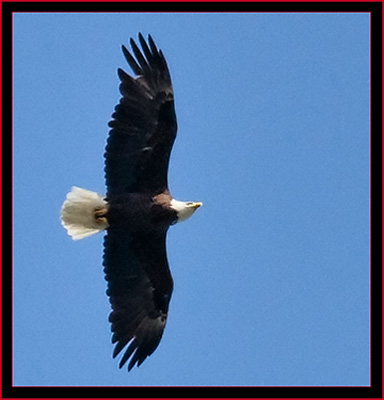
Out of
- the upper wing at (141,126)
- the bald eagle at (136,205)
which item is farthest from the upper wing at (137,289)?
the upper wing at (141,126)

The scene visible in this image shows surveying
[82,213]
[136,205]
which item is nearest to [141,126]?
[136,205]

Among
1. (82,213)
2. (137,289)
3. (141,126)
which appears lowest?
(137,289)

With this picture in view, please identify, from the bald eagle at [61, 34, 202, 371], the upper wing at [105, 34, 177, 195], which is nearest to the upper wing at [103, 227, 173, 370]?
the bald eagle at [61, 34, 202, 371]

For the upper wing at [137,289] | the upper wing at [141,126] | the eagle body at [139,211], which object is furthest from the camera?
the upper wing at [137,289]

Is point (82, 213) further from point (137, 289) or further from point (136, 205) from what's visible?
point (137, 289)

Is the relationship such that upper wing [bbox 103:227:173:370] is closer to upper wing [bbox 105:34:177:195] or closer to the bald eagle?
the bald eagle

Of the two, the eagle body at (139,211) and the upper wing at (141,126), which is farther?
the eagle body at (139,211)

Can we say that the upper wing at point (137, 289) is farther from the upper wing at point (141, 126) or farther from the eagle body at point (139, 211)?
the upper wing at point (141, 126)
